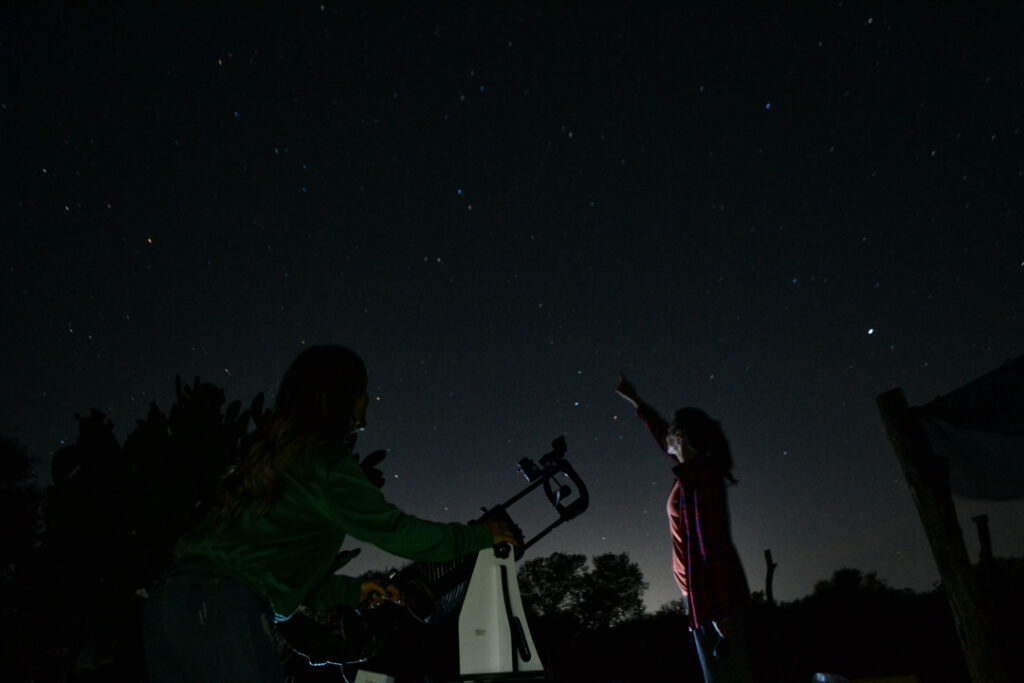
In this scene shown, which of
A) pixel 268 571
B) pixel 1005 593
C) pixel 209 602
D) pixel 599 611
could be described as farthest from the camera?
pixel 599 611

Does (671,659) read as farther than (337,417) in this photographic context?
Yes

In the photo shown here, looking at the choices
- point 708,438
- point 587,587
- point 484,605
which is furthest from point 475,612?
point 587,587

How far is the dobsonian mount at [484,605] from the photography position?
2480 mm

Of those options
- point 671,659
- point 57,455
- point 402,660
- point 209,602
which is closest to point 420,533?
point 209,602

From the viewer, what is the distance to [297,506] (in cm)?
183

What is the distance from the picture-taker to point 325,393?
6.62 feet

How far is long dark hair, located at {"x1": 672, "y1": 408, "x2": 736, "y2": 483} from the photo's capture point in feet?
14.6

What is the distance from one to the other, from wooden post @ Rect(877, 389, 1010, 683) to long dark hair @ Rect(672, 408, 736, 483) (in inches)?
59.5

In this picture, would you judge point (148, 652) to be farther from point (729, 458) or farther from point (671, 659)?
point (671, 659)

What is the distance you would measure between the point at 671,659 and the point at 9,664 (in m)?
9.91

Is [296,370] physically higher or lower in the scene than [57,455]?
lower

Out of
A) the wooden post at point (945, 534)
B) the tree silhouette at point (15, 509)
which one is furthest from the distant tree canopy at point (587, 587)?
the wooden post at point (945, 534)

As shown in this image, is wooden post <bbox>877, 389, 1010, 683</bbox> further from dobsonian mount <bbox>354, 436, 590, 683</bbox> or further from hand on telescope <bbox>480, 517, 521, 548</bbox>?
hand on telescope <bbox>480, 517, 521, 548</bbox>

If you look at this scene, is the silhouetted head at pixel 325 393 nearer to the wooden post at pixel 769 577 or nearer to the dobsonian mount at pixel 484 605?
the dobsonian mount at pixel 484 605
